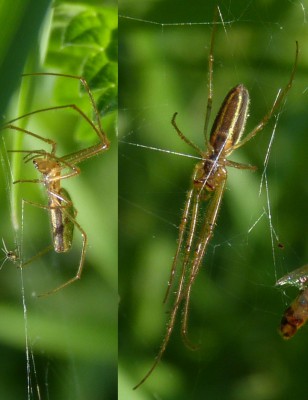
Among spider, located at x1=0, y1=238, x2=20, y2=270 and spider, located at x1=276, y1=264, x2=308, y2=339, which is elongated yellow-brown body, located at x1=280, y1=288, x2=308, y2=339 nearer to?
spider, located at x1=276, y1=264, x2=308, y2=339

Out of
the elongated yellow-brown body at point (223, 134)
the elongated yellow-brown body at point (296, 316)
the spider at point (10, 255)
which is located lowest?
the spider at point (10, 255)

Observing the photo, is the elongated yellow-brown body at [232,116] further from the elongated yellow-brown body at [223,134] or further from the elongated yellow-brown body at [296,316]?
the elongated yellow-brown body at [296,316]

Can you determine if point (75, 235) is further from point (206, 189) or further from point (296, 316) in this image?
point (296, 316)

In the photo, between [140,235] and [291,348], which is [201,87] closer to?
[140,235]

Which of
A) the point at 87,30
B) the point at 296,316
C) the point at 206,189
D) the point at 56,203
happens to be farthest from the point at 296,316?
the point at 87,30

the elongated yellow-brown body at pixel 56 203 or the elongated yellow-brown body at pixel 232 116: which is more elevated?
the elongated yellow-brown body at pixel 232 116

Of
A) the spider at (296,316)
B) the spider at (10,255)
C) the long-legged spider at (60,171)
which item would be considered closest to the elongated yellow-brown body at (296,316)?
the spider at (296,316)

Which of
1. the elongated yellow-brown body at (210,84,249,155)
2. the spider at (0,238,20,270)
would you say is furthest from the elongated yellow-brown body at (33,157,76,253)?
the elongated yellow-brown body at (210,84,249,155)
